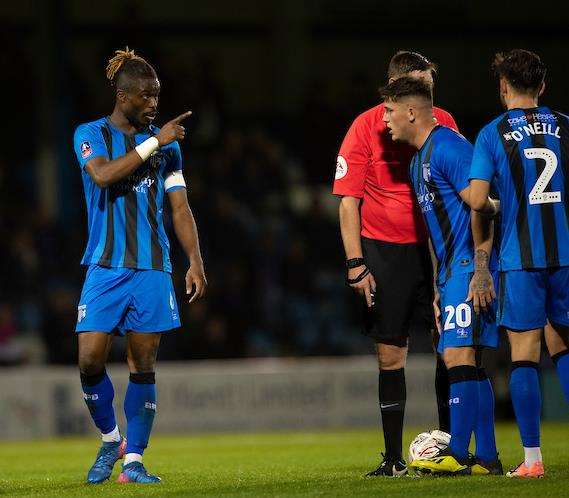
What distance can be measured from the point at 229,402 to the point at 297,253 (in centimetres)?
281

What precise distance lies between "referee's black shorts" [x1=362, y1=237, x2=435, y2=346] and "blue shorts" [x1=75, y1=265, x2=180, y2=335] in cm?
113

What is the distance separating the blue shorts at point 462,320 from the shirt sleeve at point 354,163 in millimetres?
819

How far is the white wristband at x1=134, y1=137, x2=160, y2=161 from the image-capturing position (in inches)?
255

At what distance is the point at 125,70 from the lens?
21.9ft

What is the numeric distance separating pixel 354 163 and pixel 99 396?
188cm

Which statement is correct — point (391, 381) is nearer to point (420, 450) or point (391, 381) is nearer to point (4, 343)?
point (420, 450)

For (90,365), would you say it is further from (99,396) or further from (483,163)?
(483,163)

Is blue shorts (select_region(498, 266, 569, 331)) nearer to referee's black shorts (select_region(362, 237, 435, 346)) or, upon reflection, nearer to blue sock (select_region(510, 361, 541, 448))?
blue sock (select_region(510, 361, 541, 448))

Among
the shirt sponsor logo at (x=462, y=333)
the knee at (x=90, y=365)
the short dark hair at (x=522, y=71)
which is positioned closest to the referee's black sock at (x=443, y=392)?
the shirt sponsor logo at (x=462, y=333)

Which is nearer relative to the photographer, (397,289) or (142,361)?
(142,361)

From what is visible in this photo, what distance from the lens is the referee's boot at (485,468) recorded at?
633cm

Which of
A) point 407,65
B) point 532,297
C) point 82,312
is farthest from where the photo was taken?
point 407,65

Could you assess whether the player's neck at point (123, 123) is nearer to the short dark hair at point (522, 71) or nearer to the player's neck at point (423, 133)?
the player's neck at point (423, 133)

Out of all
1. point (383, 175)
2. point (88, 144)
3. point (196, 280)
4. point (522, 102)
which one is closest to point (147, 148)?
point (88, 144)
